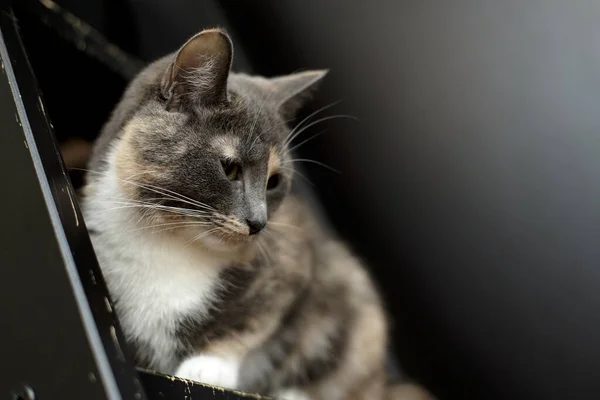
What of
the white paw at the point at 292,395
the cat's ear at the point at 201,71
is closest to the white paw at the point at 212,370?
the white paw at the point at 292,395

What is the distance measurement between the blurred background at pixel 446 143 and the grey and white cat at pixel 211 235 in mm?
160

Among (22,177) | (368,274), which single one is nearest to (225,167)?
(22,177)

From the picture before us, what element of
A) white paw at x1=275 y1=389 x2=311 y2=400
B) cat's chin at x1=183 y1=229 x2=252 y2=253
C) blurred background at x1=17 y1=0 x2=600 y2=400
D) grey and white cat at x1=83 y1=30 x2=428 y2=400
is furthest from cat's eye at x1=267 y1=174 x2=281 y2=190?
white paw at x1=275 y1=389 x2=311 y2=400

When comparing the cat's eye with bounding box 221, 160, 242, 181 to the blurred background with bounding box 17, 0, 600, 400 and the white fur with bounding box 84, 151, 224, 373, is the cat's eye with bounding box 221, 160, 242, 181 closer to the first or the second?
the white fur with bounding box 84, 151, 224, 373

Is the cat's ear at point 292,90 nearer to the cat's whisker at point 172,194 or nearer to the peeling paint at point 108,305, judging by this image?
the cat's whisker at point 172,194

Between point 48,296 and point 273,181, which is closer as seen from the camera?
point 48,296

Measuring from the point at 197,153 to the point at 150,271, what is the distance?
21cm

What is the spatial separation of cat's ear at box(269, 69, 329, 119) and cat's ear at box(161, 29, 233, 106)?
6.6 inches

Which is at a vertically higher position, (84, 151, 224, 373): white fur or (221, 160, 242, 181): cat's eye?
(221, 160, 242, 181): cat's eye

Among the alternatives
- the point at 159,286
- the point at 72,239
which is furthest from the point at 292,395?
the point at 72,239

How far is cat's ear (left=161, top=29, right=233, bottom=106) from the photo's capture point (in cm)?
79

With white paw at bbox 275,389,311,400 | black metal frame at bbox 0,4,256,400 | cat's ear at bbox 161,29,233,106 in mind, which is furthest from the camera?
white paw at bbox 275,389,311,400

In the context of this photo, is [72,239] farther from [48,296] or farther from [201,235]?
[201,235]

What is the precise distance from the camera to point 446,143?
1.12m
